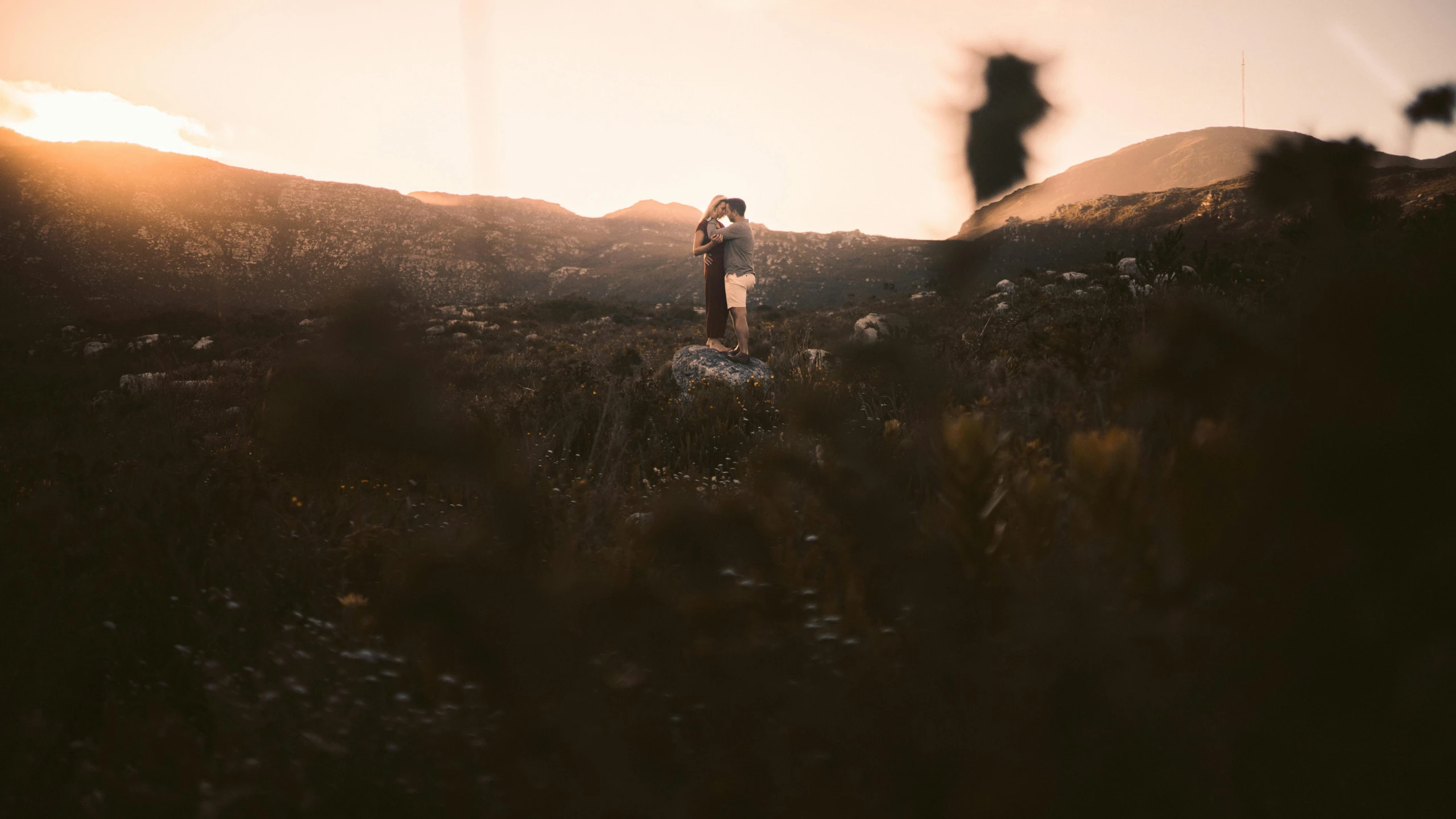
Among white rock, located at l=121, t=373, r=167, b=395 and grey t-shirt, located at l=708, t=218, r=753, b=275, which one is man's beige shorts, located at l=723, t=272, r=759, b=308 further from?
white rock, located at l=121, t=373, r=167, b=395

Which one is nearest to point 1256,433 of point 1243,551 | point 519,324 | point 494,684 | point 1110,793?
point 1243,551

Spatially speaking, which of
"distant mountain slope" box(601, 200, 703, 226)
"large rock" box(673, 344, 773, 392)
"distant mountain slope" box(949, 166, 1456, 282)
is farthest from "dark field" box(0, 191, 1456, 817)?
"distant mountain slope" box(601, 200, 703, 226)

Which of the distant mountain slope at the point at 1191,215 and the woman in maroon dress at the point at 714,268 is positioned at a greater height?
the distant mountain slope at the point at 1191,215

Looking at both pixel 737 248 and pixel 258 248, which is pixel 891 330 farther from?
pixel 258 248

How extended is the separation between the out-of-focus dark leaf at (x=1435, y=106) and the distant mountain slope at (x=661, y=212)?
108416 mm

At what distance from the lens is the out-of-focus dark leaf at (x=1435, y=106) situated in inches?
38.9

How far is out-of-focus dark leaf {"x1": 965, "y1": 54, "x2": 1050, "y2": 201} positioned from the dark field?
0.77ft

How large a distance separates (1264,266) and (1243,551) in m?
9.28

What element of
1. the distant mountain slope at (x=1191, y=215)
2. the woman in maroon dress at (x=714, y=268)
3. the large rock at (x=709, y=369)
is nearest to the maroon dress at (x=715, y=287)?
the woman in maroon dress at (x=714, y=268)

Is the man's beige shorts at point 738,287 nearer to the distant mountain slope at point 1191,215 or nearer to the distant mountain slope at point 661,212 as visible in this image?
the distant mountain slope at point 1191,215

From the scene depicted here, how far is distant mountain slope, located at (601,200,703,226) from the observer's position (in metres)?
112

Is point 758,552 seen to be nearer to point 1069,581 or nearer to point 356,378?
point 1069,581

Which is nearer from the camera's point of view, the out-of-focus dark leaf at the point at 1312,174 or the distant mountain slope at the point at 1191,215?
the out-of-focus dark leaf at the point at 1312,174

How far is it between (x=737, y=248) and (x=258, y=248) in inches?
2196
